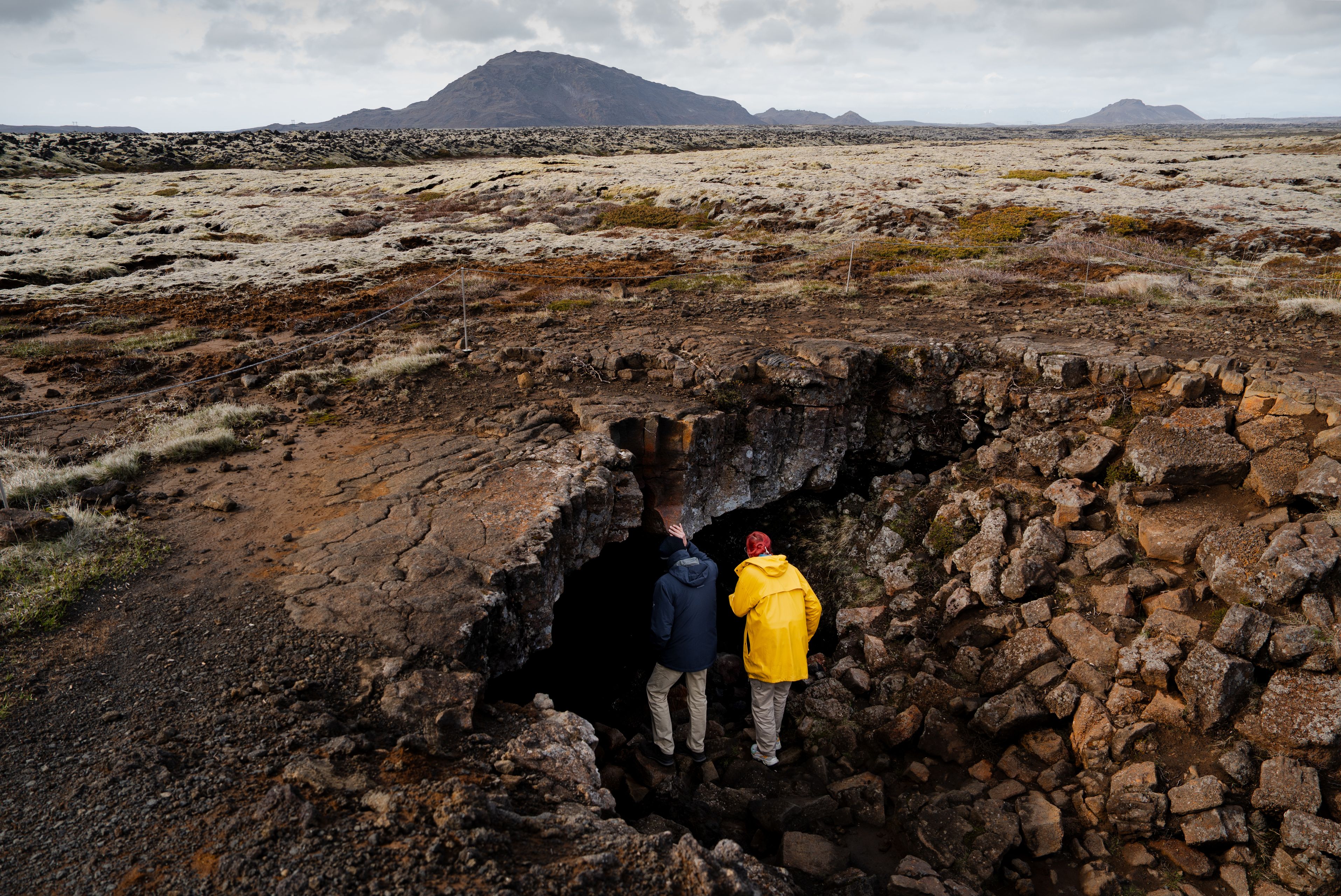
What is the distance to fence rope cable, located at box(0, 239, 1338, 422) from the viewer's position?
11.8 metres

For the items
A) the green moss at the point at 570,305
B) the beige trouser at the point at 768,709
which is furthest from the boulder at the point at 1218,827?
the green moss at the point at 570,305

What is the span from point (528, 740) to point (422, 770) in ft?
2.80

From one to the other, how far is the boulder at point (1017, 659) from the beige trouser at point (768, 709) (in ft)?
7.93

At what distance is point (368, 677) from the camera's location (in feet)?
18.0

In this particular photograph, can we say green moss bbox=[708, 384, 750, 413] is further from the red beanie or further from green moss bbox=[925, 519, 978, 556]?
the red beanie

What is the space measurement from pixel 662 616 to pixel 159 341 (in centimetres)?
1561

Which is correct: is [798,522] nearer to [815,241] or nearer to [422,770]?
[422,770]

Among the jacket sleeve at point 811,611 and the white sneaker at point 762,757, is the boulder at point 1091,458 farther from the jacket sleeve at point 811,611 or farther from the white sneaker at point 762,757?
the white sneaker at point 762,757

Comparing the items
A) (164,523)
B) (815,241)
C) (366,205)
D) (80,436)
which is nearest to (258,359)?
(80,436)

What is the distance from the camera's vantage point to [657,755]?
7.42 metres

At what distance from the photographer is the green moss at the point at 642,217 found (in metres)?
33.7

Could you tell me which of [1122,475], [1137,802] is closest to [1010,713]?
[1137,802]

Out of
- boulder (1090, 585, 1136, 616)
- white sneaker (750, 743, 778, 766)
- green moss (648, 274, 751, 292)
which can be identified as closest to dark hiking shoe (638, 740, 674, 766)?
white sneaker (750, 743, 778, 766)

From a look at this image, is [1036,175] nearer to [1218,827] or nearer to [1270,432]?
[1270,432]
